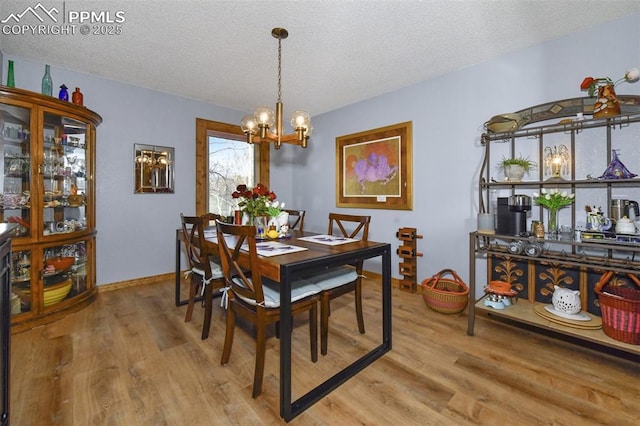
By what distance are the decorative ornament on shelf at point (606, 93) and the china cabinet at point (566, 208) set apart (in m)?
0.08

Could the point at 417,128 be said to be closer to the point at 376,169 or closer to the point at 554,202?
the point at 376,169

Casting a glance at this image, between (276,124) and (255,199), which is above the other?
(276,124)

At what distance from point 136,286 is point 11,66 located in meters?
2.36

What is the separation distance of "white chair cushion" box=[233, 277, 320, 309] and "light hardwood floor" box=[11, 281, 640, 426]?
1.59 feet

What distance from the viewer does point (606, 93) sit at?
1868 mm

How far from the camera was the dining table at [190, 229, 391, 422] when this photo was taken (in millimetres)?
1337

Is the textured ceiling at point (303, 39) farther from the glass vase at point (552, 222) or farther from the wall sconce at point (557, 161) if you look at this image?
the glass vase at point (552, 222)

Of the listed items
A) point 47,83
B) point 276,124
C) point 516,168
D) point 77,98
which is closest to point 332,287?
point 276,124

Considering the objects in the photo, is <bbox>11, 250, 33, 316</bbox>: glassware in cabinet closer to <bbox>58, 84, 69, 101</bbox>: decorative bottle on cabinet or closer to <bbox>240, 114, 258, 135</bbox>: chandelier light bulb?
<bbox>58, 84, 69, 101</bbox>: decorative bottle on cabinet

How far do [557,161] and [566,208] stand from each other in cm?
38

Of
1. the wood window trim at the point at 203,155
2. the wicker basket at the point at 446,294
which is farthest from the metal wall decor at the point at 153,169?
the wicker basket at the point at 446,294

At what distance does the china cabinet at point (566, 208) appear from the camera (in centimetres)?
185

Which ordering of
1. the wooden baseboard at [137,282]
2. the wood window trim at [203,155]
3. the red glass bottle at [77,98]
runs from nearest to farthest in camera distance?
1. the red glass bottle at [77,98]
2. the wooden baseboard at [137,282]
3. the wood window trim at [203,155]

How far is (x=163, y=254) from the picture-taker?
3.52 metres
